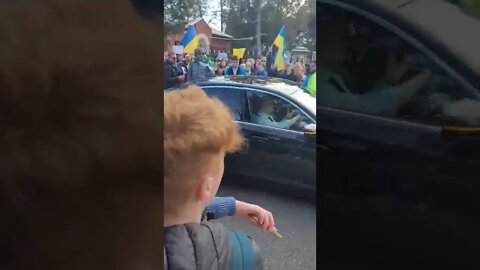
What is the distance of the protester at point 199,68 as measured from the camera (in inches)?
96.7

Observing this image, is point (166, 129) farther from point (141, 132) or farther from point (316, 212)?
point (316, 212)

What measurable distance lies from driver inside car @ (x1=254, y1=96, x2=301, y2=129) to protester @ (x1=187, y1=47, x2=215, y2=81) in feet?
0.80

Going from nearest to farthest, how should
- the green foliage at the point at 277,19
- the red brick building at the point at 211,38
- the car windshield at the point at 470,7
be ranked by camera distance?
the car windshield at the point at 470,7 → the green foliage at the point at 277,19 → the red brick building at the point at 211,38

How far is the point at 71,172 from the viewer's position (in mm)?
2562

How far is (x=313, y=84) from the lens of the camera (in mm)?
2354

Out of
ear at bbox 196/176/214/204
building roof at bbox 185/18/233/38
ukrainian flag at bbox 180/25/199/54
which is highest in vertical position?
building roof at bbox 185/18/233/38

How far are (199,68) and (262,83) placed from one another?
0.88 feet

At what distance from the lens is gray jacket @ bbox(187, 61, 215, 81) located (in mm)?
2457

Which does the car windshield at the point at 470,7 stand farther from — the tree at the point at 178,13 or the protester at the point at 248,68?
the tree at the point at 178,13

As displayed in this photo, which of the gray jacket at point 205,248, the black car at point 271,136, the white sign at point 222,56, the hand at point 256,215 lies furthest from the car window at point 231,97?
the gray jacket at point 205,248

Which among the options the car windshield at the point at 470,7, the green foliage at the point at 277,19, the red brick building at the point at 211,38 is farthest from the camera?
the red brick building at the point at 211,38

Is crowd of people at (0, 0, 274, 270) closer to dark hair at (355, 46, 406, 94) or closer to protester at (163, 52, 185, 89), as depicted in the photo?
protester at (163, 52, 185, 89)

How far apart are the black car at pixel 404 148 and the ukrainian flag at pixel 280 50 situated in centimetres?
14

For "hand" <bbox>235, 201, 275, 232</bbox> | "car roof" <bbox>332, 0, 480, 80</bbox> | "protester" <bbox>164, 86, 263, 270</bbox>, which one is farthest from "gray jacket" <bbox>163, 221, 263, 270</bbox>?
"car roof" <bbox>332, 0, 480, 80</bbox>
